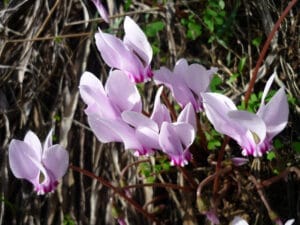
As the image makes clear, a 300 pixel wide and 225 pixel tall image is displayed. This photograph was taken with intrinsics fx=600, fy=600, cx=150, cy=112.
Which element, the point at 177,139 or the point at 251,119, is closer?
the point at 251,119

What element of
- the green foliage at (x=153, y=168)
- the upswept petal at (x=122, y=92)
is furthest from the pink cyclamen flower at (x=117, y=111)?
the green foliage at (x=153, y=168)

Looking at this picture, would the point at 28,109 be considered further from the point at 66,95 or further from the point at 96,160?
the point at 96,160

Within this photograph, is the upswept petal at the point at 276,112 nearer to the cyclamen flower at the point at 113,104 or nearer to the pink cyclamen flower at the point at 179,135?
the pink cyclamen flower at the point at 179,135

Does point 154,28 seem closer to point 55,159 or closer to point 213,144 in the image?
point 213,144

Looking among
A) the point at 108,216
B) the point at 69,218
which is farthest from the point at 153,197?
the point at 69,218

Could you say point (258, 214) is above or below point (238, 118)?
below

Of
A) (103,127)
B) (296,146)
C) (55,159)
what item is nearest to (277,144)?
(296,146)

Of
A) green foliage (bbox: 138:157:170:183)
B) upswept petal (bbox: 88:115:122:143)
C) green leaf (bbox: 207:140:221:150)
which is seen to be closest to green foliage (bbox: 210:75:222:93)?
green leaf (bbox: 207:140:221:150)
